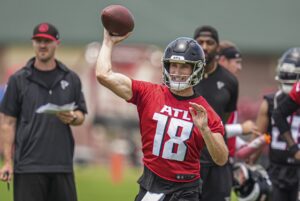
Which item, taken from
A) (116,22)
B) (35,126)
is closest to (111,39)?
(116,22)

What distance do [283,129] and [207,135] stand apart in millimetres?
2329

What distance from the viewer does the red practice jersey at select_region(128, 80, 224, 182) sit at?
6.57m

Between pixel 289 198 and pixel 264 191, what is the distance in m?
0.32

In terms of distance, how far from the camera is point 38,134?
7980mm

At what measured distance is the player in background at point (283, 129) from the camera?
8.47 m

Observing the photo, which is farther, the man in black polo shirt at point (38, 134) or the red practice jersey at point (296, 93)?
the red practice jersey at point (296, 93)

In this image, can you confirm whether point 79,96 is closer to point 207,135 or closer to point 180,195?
point 180,195

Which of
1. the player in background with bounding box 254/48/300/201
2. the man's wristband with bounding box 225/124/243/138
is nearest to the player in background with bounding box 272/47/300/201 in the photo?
the player in background with bounding box 254/48/300/201

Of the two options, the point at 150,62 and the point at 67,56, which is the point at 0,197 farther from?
the point at 67,56

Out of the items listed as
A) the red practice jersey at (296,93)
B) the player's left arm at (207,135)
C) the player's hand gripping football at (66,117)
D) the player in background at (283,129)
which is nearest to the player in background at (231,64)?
the player in background at (283,129)

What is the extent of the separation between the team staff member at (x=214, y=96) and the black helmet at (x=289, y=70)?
1.67 feet

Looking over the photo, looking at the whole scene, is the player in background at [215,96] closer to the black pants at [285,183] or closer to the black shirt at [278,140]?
the black shirt at [278,140]

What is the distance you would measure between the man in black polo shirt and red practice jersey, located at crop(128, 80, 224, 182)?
1.53 metres

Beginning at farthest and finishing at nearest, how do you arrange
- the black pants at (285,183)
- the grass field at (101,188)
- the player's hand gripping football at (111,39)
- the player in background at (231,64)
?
1. the grass field at (101,188)
2. the player in background at (231,64)
3. the black pants at (285,183)
4. the player's hand gripping football at (111,39)
